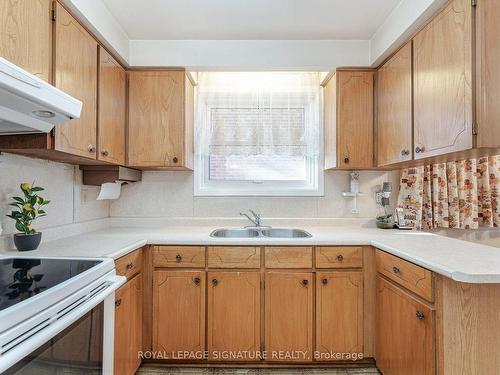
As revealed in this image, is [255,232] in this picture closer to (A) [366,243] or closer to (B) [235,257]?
(B) [235,257]

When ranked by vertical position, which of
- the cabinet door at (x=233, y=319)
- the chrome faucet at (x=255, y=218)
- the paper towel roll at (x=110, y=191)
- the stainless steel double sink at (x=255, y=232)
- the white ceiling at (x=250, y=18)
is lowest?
the cabinet door at (x=233, y=319)

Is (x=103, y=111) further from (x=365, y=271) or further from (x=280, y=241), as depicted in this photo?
(x=365, y=271)

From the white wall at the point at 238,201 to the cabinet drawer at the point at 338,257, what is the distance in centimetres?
65

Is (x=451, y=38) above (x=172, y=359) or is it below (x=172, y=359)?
above

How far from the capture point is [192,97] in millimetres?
2498

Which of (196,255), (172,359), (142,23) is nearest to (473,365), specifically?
(196,255)

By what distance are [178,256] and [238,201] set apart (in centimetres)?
82

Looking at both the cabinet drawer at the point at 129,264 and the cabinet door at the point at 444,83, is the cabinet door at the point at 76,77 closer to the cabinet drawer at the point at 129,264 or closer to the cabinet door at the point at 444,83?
the cabinet drawer at the point at 129,264

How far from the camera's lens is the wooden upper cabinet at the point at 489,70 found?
1290 millimetres

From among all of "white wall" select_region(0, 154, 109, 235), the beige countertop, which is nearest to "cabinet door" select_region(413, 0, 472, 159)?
the beige countertop

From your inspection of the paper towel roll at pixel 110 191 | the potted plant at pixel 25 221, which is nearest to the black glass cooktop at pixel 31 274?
the potted plant at pixel 25 221

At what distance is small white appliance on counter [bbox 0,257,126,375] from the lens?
→ 76 cm

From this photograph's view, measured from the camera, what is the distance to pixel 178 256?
1.93 metres

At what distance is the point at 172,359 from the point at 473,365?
5.50ft
